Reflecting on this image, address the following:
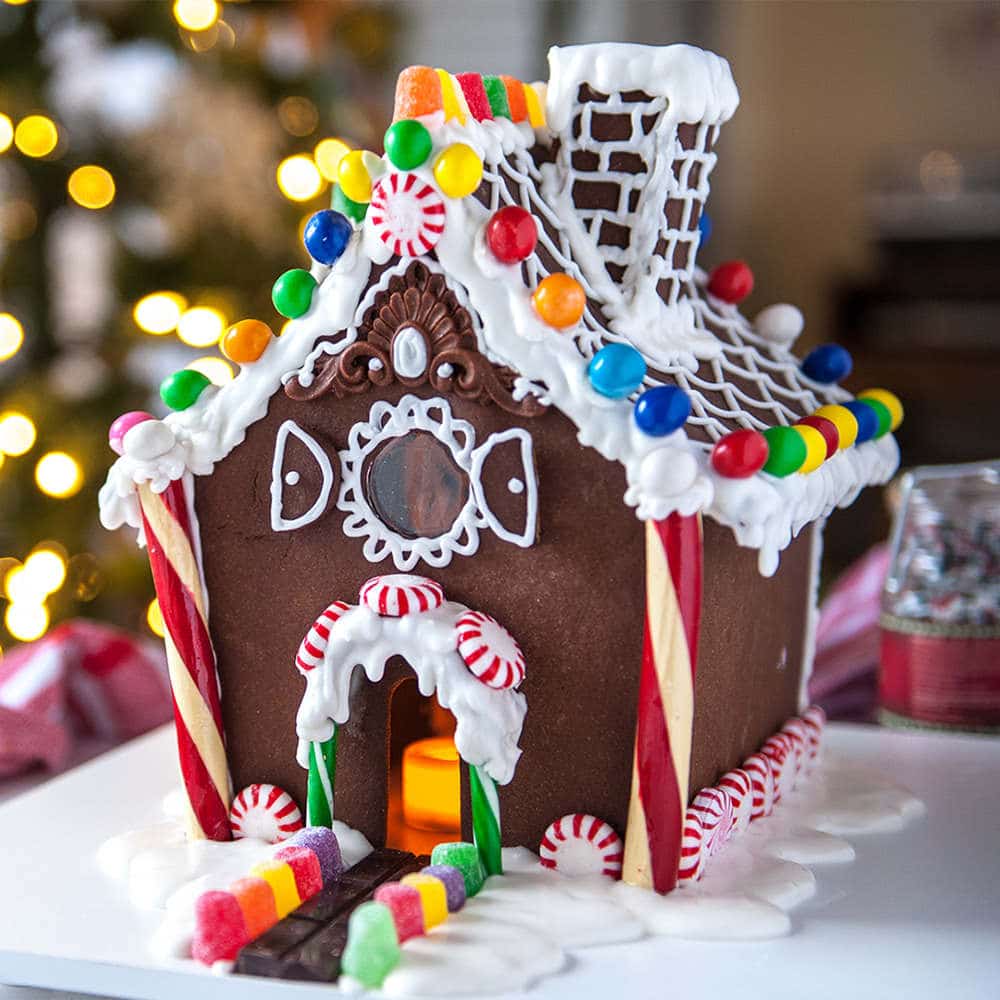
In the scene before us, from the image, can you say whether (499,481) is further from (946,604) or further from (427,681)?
(946,604)

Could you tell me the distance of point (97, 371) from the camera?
2555mm

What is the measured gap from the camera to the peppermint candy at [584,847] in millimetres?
1331

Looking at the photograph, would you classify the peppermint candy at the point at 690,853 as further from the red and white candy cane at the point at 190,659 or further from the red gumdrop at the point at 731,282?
the red gumdrop at the point at 731,282

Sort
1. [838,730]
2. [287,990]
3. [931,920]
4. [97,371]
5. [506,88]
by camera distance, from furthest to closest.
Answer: [97,371]
[838,730]
[506,88]
[931,920]
[287,990]

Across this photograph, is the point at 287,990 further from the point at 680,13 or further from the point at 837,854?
the point at 680,13

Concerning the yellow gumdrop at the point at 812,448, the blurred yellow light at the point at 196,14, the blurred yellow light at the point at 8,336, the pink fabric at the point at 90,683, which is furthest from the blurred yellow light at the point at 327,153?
the yellow gumdrop at the point at 812,448

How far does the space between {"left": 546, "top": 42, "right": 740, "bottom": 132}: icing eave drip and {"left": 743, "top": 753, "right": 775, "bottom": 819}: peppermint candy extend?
656 mm

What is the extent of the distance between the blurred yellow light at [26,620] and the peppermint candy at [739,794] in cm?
141

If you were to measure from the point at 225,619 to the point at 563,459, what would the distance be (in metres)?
0.39

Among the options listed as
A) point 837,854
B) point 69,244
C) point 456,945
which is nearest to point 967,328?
point 69,244

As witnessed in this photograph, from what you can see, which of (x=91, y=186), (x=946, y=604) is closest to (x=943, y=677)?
(x=946, y=604)

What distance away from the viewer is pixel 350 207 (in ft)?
4.53

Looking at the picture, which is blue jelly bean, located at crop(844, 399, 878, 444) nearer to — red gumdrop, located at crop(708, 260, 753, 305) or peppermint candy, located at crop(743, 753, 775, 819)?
red gumdrop, located at crop(708, 260, 753, 305)

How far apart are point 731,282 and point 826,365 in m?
0.14
